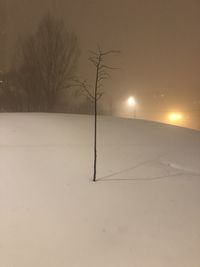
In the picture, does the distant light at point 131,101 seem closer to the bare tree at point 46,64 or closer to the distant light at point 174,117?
the distant light at point 174,117

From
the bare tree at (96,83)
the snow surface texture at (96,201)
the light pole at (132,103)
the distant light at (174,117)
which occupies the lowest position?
the snow surface texture at (96,201)

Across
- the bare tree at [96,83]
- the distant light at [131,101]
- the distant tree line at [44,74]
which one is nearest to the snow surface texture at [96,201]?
the bare tree at [96,83]

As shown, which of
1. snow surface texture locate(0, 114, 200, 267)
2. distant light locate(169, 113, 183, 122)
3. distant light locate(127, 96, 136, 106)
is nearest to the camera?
snow surface texture locate(0, 114, 200, 267)

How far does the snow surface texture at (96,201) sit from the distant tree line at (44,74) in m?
2.77

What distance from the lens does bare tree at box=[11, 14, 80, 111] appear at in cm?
830

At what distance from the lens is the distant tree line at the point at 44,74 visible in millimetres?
8125

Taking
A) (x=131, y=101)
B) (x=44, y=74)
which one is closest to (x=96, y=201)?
(x=131, y=101)

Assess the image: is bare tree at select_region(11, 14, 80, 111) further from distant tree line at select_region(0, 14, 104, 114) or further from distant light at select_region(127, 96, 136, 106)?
Answer: distant light at select_region(127, 96, 136, 106)

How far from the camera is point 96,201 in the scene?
3.13 meters

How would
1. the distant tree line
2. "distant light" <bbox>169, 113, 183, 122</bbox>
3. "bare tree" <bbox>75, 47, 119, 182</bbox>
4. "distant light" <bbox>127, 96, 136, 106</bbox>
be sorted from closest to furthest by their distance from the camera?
"bare tree" <bbox>75, 47, 119, 182</bbox> → "distant light" <bbox>127, 96, 136, 106</bbox> → the distant tree line → "distant light" <bbox>169, 113, 183, 122</bbox>


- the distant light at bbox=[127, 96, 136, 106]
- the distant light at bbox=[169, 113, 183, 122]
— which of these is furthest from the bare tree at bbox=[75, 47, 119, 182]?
the distant light at bbox=[169, 113, 183, 122]

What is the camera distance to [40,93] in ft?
27.8

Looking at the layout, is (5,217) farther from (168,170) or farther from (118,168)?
(168,170)

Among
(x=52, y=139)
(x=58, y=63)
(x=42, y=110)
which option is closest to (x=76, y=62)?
(x=58, y=63)
